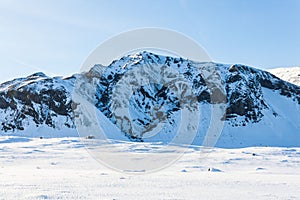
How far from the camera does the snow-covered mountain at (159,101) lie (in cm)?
5509

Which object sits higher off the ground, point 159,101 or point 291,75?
point 291,75

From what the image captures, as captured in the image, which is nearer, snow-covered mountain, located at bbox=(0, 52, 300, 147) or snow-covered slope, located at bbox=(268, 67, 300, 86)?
snow-covered mountain, located at bbox=(0, 52, 300, 147)

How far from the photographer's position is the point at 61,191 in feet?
26.9

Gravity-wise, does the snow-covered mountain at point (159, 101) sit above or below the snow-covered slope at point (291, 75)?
below

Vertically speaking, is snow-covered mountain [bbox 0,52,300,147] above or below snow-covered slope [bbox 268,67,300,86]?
below

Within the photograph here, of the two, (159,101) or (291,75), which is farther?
(291,75)

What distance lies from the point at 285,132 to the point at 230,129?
11517 millimetres

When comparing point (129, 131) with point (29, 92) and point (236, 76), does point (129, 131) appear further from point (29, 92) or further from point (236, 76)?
point (236, 76)

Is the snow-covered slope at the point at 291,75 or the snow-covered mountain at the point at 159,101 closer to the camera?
the snow-covered mountain at the point at 159,101

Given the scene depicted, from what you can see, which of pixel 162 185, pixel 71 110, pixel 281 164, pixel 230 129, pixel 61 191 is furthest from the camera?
pixel 230 129

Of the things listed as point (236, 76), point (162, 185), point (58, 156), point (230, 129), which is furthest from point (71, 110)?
point (162, 185)

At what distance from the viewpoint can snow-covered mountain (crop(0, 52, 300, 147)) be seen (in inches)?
2169

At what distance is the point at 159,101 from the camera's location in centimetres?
7069

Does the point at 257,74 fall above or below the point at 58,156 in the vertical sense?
above
